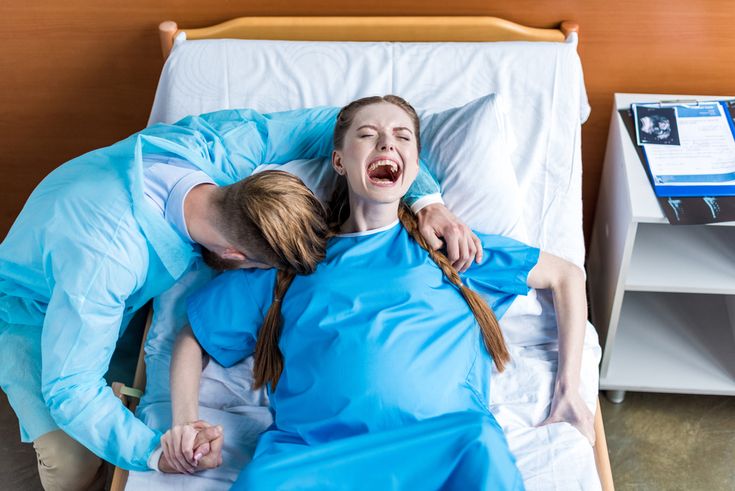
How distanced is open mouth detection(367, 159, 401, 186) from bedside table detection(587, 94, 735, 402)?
550 mm

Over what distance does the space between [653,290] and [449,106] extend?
60 centimetres

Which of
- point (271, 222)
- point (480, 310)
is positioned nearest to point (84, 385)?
point (271, 222)

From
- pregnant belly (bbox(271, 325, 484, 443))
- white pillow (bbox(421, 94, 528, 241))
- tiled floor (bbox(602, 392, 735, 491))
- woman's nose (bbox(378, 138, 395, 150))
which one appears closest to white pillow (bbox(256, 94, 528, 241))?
white pillow (bbox(421, 94, 528, 241))

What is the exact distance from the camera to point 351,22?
2107 mm

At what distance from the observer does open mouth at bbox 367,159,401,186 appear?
160cm

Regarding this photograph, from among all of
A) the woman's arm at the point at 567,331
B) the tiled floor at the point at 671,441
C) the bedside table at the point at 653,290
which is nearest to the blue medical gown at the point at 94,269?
the woman's arm at the point at 567,331

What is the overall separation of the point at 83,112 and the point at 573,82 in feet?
4.08

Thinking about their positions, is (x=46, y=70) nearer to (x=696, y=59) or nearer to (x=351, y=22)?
(x=351, y=22)

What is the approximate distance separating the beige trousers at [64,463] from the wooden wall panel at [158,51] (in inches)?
36.0

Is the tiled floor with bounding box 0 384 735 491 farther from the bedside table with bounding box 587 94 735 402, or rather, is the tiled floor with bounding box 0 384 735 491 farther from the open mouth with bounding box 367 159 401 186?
the open mouth with bounding box 367 159 401 186

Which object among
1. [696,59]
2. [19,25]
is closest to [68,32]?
[19,25]

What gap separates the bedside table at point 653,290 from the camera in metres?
1.98

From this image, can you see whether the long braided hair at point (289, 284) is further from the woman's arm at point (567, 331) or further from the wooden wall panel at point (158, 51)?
the wooden wall panel at point (158, 51)

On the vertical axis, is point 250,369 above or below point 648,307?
above
